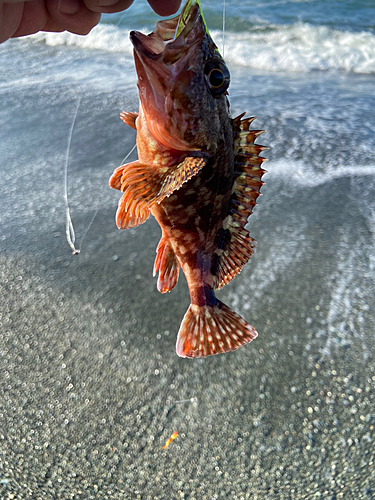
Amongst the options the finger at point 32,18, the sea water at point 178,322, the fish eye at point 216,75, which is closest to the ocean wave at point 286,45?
the sea water at point 178,322

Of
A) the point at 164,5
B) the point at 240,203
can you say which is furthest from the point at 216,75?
the point at 240,203

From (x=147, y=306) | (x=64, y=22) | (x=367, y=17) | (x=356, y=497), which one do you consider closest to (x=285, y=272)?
(x=147, y=306)

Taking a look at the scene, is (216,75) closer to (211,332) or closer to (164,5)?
(164,5)

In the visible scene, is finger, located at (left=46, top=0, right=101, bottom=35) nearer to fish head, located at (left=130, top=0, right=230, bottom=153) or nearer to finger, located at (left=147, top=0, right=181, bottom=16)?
finger, located at (left=147, top=0, right=181, bottom=16)

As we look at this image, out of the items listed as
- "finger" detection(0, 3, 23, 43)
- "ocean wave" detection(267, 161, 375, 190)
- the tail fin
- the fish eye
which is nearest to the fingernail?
"finger" detection(0, 3, 23, 43)

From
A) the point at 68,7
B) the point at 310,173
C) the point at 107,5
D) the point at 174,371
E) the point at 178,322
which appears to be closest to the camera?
the point at 107,5

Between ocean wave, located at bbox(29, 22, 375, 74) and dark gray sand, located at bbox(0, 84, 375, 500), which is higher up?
ocean wave, located at bbox(29, 22, 375, 74)

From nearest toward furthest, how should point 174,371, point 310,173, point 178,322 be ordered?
point 174,371
point 178,322
point 310,173
